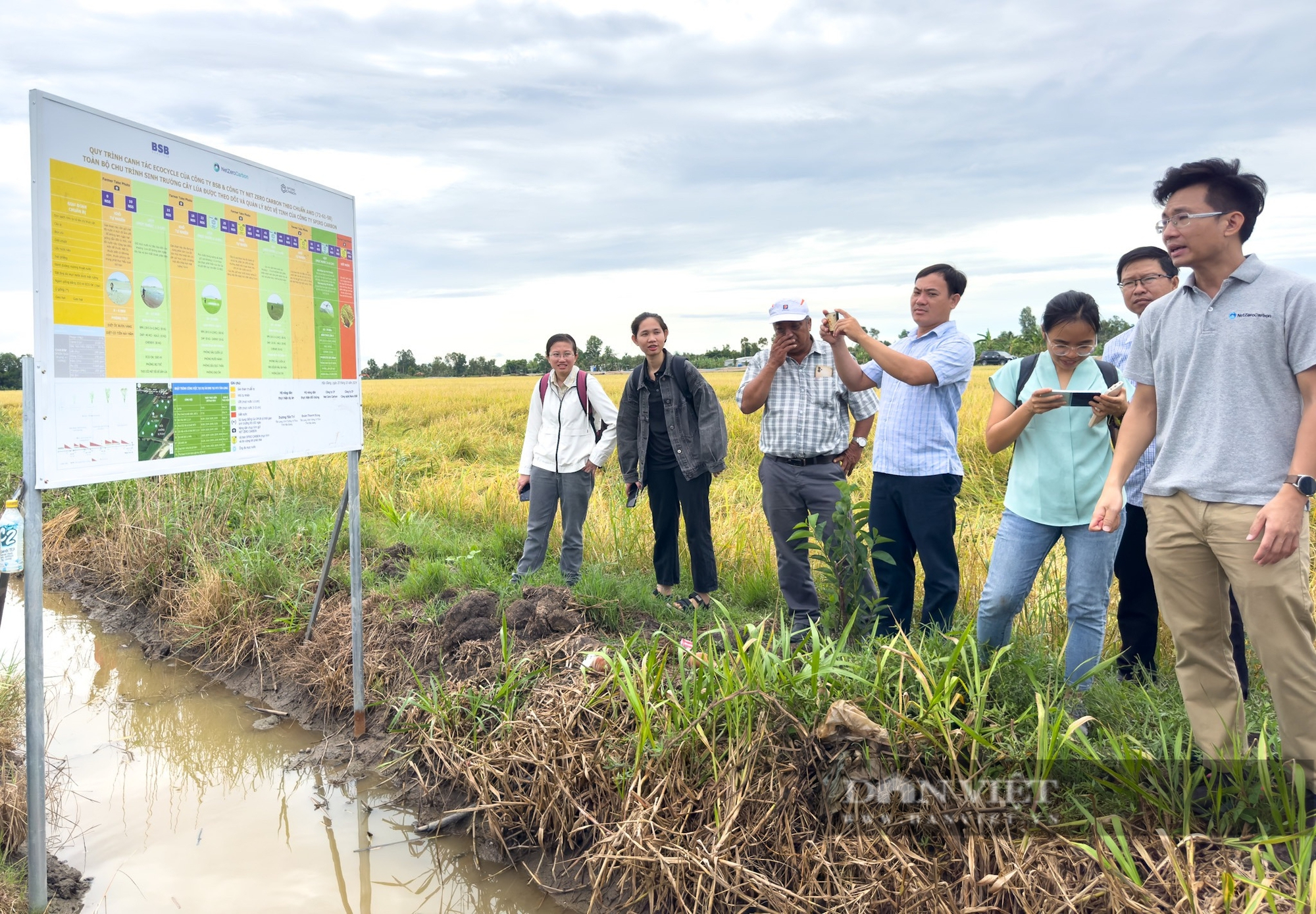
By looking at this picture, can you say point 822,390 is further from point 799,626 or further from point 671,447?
point 799,626

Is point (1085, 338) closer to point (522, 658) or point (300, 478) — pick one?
point (522, 658)

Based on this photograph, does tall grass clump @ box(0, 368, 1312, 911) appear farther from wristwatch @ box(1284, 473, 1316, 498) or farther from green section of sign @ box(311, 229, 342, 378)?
green section of sign @ box(311, 229, 342, 378)

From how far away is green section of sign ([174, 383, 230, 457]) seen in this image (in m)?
2.92

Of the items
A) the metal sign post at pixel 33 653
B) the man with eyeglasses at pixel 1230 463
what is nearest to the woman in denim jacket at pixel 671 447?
the man with eyeglasses at pixel 1230 463

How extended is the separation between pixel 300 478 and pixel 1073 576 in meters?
7.43

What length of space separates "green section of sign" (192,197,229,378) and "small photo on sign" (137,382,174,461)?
18 cm

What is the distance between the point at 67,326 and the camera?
248cm

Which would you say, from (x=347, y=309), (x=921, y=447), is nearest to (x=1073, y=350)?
(x=921, y=447)

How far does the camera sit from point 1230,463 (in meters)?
2.38

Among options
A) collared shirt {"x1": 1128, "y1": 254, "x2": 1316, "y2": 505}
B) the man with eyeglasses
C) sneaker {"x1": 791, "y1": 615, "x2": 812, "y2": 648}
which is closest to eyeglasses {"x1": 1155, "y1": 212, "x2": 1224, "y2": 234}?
the man with eyeglasses

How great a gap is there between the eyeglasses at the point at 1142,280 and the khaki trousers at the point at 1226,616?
1214 mm

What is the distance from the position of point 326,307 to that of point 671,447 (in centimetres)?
204

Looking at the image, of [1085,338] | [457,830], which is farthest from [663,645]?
[1085,338]

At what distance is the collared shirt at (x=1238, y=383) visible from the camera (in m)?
2.32
